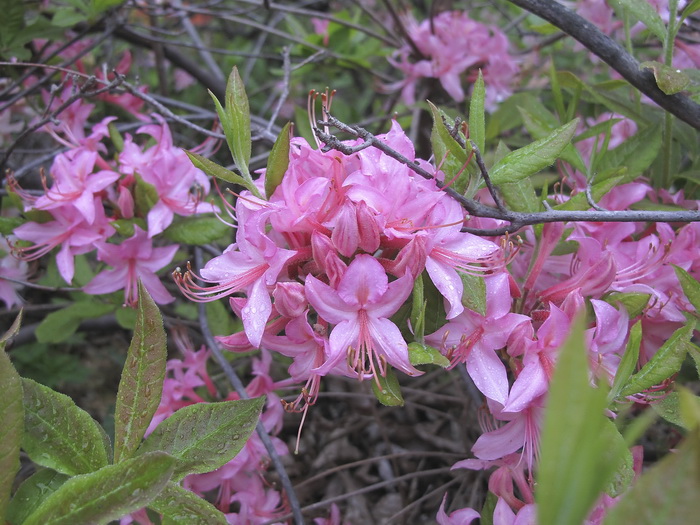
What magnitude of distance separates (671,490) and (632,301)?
0.68 m

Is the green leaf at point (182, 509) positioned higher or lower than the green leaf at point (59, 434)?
lower

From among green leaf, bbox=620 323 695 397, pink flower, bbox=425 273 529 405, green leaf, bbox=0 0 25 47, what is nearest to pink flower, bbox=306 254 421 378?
Answer: pink flower, bbox=425 273 529 405

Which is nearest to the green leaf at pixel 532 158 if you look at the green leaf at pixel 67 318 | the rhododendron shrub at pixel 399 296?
the rhododendron shrub at pixel 399 296

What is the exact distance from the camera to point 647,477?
416 millimetres

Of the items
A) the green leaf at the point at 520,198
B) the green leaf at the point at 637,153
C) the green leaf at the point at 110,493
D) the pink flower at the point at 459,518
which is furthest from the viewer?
the green leaf at the point at 637,153

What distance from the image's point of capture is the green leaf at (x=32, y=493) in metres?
0.83

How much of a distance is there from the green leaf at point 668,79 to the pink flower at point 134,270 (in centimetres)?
105

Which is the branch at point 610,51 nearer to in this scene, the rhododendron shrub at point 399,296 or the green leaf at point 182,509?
the rhododendron shrub at point 399,296

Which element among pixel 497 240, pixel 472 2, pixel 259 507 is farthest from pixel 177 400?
pixel 472 2

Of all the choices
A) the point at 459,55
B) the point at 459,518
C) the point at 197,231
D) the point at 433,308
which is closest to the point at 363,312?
the point at 433,308

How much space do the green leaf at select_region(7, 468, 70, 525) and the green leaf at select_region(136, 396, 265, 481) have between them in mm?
122

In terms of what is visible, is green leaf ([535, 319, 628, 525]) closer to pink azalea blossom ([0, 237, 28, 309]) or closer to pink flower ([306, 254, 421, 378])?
pink flower ([306, 254, 421, 378])

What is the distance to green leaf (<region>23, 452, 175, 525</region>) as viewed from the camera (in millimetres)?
685

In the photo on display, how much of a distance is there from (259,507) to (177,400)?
0.30m
